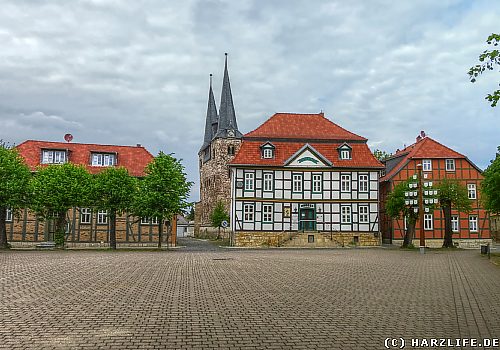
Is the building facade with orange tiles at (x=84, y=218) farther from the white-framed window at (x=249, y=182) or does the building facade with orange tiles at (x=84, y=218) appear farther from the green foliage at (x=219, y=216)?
the green foliage at (x=219, y=216)

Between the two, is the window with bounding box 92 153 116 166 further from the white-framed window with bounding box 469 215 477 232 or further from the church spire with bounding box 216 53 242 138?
the church spire with bounding box 216 53 242 138

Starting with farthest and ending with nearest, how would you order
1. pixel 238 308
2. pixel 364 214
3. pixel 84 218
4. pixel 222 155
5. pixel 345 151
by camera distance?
1. pixel 222 155
2. pixel 345 151
3. pixel 364 214
4. pixel 84 218
5. pixel 238 308

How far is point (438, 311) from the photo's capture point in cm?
1064

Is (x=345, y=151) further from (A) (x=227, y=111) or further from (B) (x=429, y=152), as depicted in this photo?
(A) (x=227, y=111)

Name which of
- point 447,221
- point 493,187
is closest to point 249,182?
point 447,221

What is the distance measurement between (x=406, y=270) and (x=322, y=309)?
10.5 meters

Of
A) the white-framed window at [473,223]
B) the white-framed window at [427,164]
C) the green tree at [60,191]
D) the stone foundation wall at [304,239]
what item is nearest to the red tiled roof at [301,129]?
the white-framed window at [427,164]

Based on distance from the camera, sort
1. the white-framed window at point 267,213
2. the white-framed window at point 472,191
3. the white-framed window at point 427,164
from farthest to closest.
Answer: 1. the white-framed window at point 427,164
2. the white-framed window at point 472,191
3. the white-framed window at point 267,213

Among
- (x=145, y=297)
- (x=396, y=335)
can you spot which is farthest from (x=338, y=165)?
(x=396, y=335)

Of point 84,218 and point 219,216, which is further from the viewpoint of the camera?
point 219,216

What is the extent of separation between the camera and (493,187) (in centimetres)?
2853

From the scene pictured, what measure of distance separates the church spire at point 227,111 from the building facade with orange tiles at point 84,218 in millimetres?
37093

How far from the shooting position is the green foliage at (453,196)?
38719mm

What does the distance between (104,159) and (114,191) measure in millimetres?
12009
